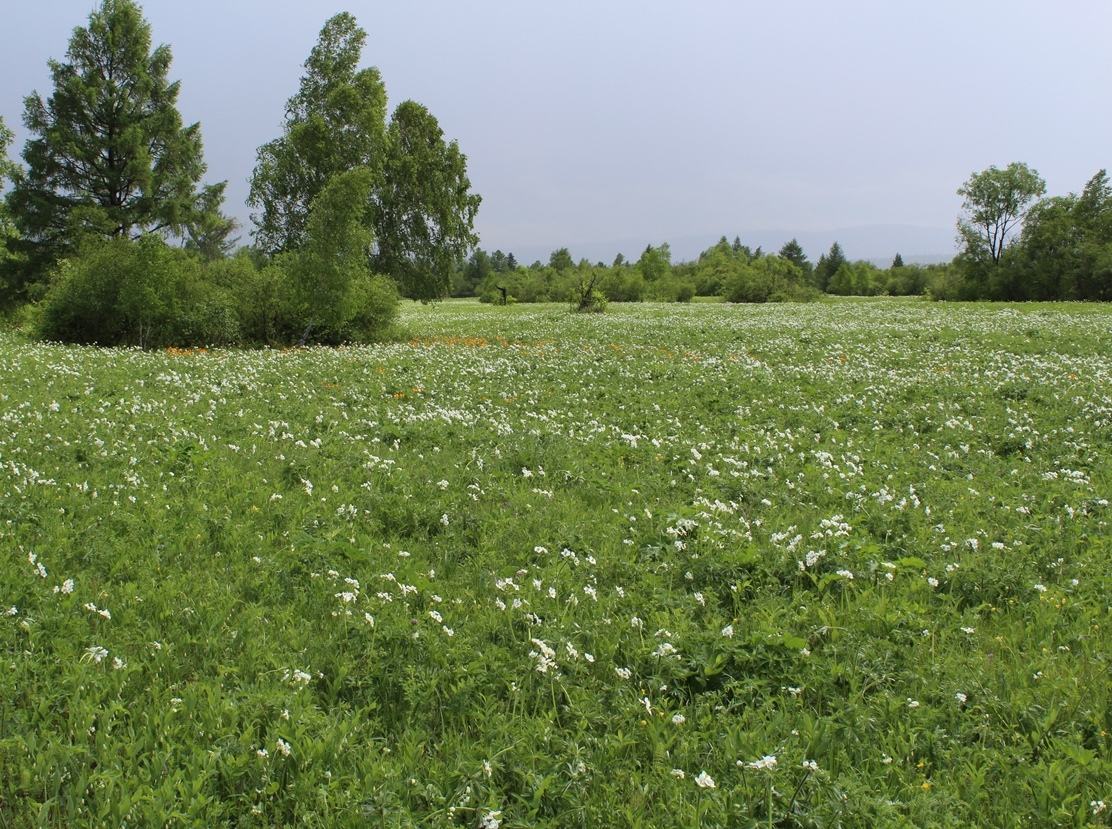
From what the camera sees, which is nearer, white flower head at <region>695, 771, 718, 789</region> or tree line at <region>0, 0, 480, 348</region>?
white flower head at <region>695, 771, 718, 789</region>

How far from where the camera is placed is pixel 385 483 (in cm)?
710

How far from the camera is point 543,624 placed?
4.51 meters

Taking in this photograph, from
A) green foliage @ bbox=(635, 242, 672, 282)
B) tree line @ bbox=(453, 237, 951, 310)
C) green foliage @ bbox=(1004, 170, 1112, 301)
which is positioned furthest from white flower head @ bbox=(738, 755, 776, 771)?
green foliage @ bbox=(635, 242, 672, 282)

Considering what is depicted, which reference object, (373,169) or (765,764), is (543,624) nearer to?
(765,764)

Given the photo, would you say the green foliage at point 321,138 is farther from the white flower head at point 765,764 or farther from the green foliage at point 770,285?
the green foliage at point 770,285

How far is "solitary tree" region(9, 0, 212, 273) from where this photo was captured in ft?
101

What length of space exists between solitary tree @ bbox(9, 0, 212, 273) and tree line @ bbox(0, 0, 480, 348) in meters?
0.07

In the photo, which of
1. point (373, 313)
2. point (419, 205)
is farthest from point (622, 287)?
point (373, 313)

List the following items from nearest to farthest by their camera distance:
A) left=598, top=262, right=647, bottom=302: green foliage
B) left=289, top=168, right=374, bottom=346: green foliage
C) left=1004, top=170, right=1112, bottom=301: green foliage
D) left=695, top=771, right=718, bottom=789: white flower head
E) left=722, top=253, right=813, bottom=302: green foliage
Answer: left=695, top=771, right=718, bottom=789: white flower head < left=289, top=168, right=374, bottom=346: green foliage < left=1004, top=170, right=1112, bottom=301: green foliage < left=722, top=253, right=813, bottom=302: green foliage < left=598, top=262, right=647, bottom=302: green foliage

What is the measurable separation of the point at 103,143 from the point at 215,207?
5797 mm

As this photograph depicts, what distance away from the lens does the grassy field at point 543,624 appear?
3039 millimetres

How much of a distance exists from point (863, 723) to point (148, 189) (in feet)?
125

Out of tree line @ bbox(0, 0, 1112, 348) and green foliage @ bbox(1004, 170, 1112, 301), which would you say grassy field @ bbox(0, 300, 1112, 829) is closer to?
tree line @ bbox(0, 0, 1112, 348)

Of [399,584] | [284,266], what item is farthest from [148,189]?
[399,584]
